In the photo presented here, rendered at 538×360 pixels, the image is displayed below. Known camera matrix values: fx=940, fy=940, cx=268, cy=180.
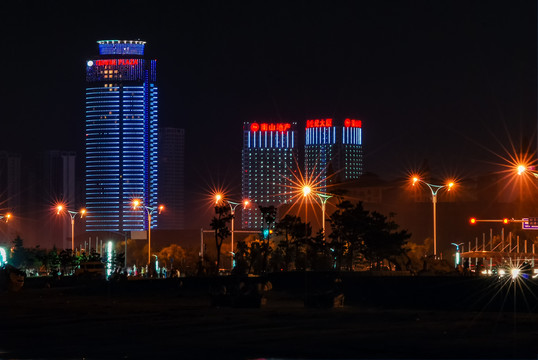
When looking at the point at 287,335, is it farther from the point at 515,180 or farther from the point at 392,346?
the point at 515,180

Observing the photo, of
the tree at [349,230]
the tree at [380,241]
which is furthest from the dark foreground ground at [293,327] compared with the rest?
the tree at [349,230]

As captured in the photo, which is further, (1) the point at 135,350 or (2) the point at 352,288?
(2) the point at 352,288

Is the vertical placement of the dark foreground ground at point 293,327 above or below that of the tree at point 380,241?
below

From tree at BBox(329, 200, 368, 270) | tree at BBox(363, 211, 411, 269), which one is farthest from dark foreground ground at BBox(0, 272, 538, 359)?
tree at BBox(329, 200, 368, 270)

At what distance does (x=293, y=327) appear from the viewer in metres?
28.4

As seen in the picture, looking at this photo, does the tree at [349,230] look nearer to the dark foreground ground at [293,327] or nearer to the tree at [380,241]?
the tree at [380,241]

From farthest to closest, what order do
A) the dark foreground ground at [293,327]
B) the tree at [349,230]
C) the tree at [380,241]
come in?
the tree at [349,230], the tree at [380,241], the dark foreground ground at [293,327]

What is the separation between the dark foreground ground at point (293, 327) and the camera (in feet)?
73.7

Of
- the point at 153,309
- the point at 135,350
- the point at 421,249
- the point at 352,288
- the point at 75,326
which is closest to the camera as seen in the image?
the point at 135,350

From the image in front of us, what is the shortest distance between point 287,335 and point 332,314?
321 inches

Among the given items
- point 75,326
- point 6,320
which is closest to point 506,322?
point 75,326

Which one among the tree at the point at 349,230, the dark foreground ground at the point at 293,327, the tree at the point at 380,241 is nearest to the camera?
the dark foreground ground at the point at 293,327

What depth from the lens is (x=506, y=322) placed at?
3014 cm

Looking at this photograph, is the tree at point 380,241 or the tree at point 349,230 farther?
the tree at point 349,230
